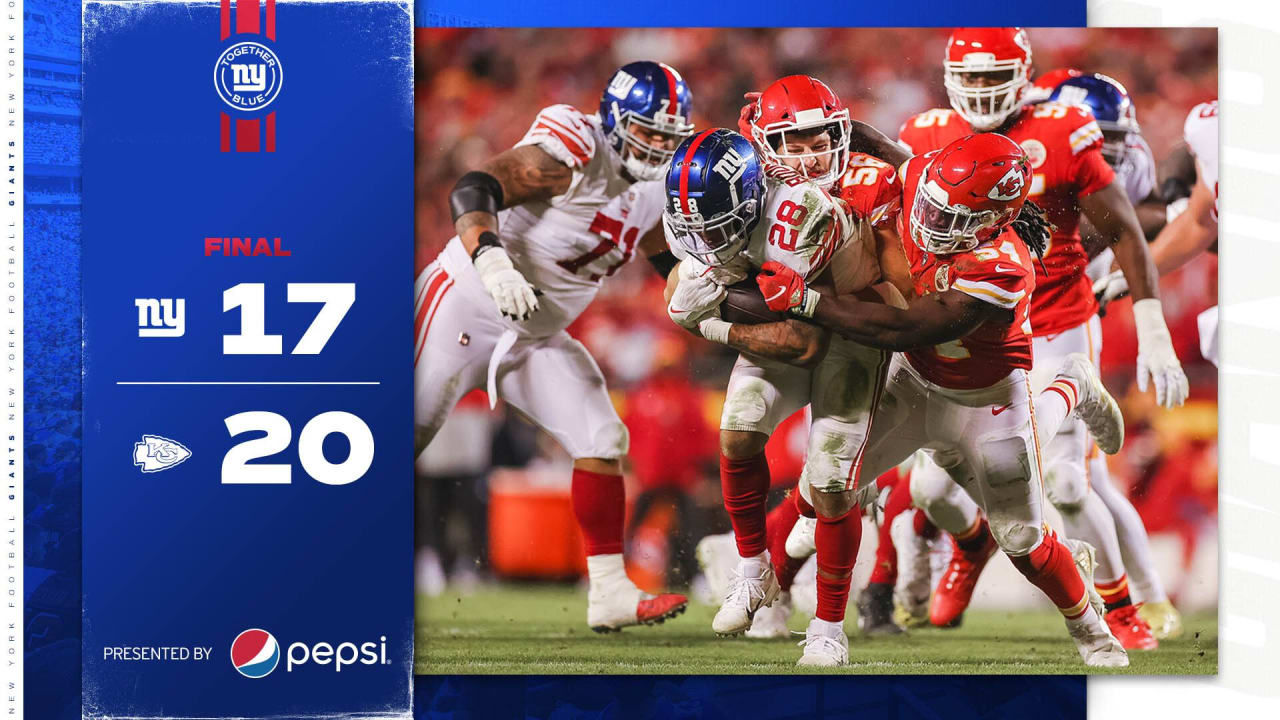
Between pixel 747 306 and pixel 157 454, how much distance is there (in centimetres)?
142

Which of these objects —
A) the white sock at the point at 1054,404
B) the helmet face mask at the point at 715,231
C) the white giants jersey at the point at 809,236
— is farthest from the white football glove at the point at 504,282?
the white sock at the point at 1054,404

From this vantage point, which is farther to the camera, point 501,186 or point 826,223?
point 501,186

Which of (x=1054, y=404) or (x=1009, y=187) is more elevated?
(x=1009, y=187)

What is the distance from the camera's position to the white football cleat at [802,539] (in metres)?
2.37

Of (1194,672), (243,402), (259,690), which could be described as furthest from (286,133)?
(1194,672)

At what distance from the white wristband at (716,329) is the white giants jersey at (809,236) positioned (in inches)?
6.2

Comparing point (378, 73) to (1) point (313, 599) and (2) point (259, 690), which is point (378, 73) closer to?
(1) point (313, 599)

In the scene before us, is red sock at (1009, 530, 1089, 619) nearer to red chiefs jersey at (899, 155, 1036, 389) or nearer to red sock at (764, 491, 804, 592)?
red chiefs jersey at (899, 155, 1036, 389)

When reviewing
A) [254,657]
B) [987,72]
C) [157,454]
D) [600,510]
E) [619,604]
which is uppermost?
[987,72]

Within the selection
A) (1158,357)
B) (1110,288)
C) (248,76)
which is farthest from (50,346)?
(1158,357)

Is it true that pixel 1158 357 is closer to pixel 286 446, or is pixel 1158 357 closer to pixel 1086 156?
pixel 1086 156

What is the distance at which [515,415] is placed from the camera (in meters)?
2.40

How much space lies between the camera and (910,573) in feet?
7.89

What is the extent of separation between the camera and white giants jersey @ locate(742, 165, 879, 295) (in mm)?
2225
